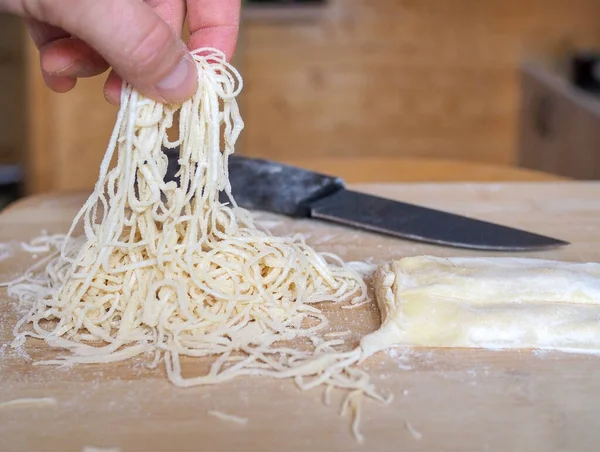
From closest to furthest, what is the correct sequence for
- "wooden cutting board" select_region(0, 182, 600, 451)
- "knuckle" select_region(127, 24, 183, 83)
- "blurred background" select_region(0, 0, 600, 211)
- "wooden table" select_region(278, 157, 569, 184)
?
1. "wooden cutting board" select_region(0, 182, 600, 451)
2. "knuckle" select_region(127, 24, 183, 83)
3. "wooden table" select_region(278, 157, 569, 184)
4. "blurred background" select_region(0, 0, 600, 211)

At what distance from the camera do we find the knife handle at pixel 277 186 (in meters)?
1.93

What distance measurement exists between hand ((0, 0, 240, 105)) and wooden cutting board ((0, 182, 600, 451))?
54 cm

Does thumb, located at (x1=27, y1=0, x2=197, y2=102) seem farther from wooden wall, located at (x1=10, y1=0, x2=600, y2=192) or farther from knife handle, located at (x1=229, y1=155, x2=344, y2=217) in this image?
wooden wall, located at (x1=10, y1=0, x2=600, y2=192)

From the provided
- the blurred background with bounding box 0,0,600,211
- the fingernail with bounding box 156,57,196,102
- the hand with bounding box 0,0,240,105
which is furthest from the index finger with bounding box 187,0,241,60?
the blurred background with bounding box 0,0,600,211

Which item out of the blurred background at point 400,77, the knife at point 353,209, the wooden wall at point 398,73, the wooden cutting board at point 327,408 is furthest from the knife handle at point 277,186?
the wooden wall at point 398,73

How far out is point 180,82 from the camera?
1.34 m

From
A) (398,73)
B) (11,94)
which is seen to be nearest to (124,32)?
(398,73)

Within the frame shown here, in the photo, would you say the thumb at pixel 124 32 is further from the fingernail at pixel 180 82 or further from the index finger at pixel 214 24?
the index finger at pixel 214 24

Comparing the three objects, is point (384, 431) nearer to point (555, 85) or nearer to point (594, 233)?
point (594, 233)

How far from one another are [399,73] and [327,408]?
10.5 ft

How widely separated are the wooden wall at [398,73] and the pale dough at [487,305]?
2.70 metres

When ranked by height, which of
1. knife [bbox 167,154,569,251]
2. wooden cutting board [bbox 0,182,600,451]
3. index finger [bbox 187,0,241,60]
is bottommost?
wooden cutting board [bbox 0,182,600,451]

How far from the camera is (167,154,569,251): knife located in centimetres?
176

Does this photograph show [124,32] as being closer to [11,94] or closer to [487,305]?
[487,305]
